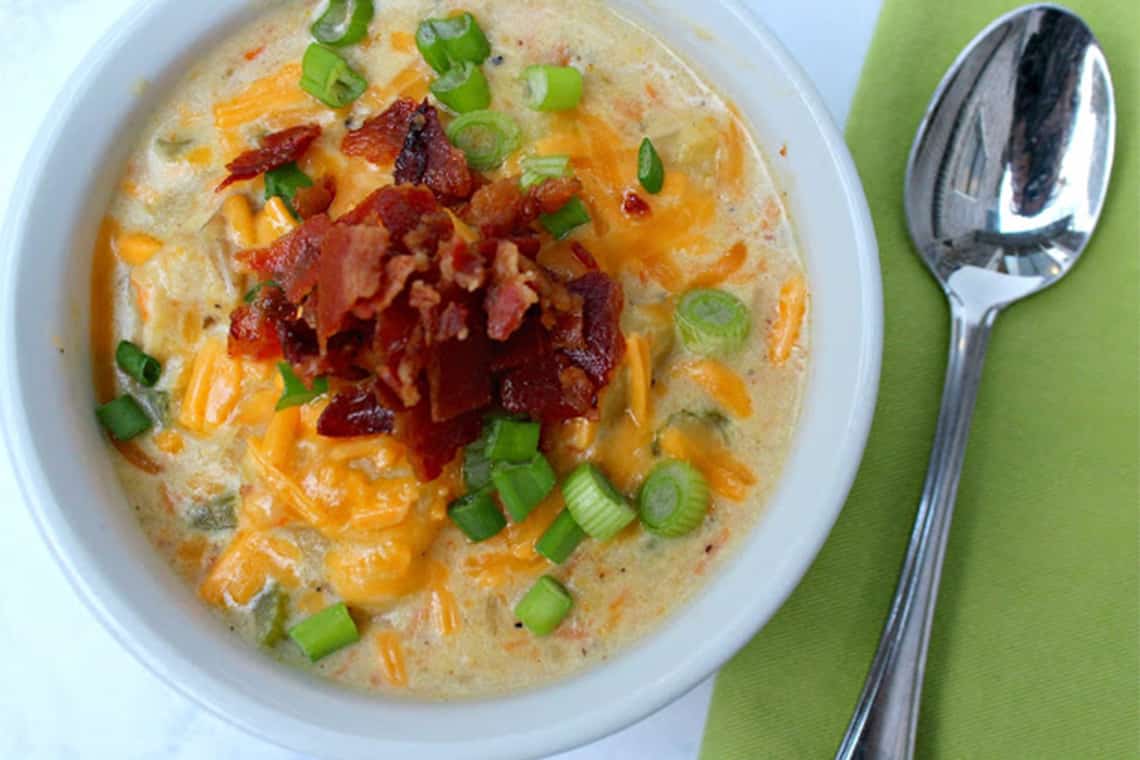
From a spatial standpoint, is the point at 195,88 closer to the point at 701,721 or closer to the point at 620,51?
the point at 620,51

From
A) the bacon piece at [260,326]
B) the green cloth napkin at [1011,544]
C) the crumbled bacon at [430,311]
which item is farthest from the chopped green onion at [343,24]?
the green cloth napkin at [1011,544]

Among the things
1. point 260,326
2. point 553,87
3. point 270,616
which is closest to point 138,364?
point 260,326

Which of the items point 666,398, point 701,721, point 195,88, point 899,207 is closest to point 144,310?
point 195,88

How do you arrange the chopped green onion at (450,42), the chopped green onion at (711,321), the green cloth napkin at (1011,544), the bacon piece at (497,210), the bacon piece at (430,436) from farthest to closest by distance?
the green cloth napkin at (1011,544) → the chopped green onion at (450,42) → the chopped green onion at (711,321) → the bacon piece at (497,210) → the bacon piece at (430,436)

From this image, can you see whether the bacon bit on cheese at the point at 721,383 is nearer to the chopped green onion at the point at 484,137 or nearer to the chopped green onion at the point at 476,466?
the chopped green onion at the point at 476,466

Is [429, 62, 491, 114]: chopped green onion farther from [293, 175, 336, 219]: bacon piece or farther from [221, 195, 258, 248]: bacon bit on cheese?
[221, 195, 258, 248]: bacon bit on cheese

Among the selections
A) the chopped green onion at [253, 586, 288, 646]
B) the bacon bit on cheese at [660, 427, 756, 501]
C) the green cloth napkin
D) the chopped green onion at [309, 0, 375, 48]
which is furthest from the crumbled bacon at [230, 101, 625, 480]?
the green cloth napkin
